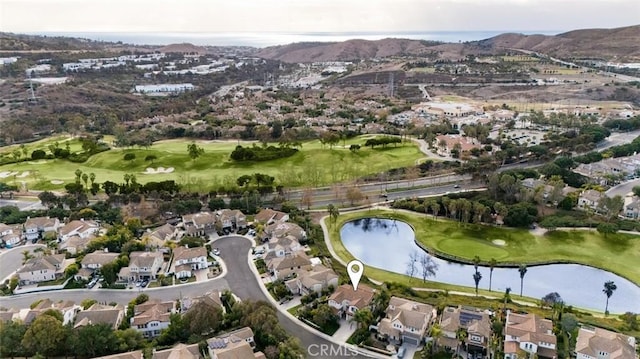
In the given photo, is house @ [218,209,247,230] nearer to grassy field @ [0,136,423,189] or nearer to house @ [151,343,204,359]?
grassy field @ [0,136,423,189]

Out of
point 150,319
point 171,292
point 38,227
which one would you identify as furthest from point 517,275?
point 38,227

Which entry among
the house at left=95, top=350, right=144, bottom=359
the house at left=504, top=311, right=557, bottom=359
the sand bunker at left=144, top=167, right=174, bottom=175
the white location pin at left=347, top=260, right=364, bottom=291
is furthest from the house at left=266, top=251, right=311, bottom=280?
the sand bunker at left=144, top=167, right=174, bottom=175

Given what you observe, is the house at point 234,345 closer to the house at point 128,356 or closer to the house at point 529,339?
the house at point 128,356

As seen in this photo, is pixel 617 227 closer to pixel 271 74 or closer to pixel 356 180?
pixel 356 180

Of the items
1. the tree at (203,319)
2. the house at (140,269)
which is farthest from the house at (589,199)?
the house at (140,269)

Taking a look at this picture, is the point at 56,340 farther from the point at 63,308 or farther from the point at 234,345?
the point at 234,345

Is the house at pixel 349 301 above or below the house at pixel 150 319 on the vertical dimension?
above
